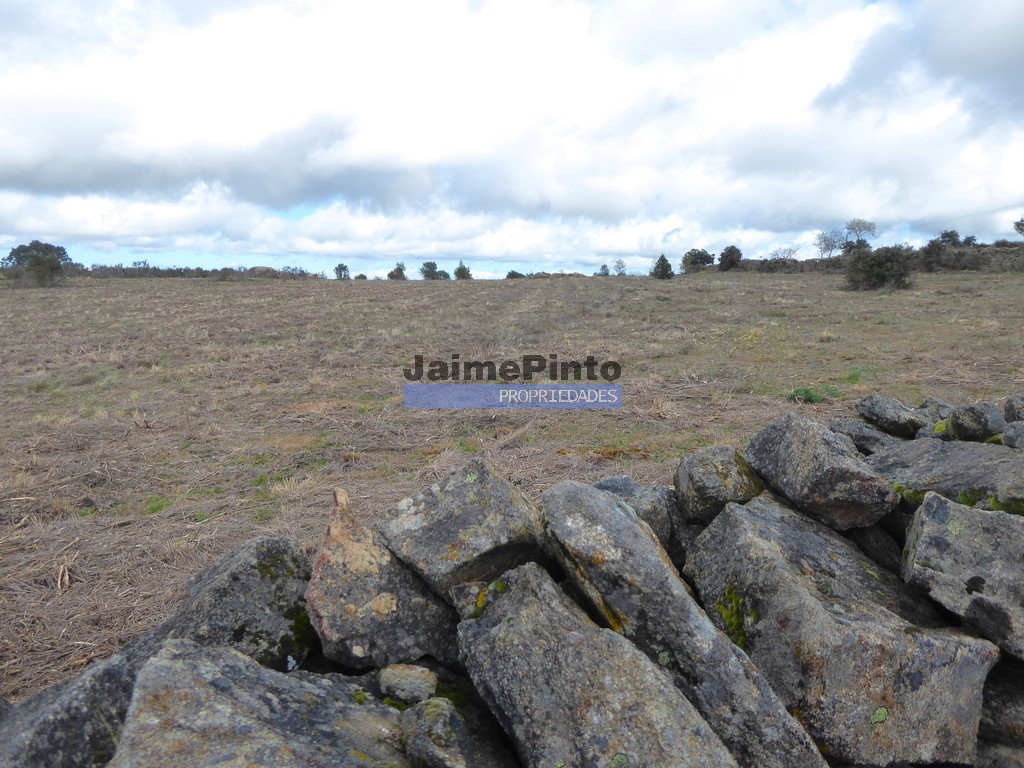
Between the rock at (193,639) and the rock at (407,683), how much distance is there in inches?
26.6

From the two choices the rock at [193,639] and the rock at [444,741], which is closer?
the rock at [444,741]

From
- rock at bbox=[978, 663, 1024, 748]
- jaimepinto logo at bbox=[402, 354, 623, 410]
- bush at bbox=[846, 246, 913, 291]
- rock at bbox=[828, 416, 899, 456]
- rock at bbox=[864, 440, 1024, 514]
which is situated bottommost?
rock at bbox=[978, 663, 1024, 748]

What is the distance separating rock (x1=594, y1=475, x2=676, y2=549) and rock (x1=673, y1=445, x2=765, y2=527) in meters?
0.10

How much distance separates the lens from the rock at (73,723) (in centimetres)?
264

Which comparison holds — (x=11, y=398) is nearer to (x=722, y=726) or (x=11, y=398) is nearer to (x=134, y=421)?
(x=134, y=421)

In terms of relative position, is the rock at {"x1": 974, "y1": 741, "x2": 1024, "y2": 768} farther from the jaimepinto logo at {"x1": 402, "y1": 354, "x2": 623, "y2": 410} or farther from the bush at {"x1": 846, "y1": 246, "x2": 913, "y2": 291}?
the bush at {"x1": 846, "y1": 246, "x2": 913, "y2": 291}

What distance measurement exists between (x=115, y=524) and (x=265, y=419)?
14.7 feet

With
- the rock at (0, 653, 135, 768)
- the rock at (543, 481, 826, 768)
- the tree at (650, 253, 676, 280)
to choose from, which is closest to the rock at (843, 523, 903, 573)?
the rock at (543, 481, 826, 768)

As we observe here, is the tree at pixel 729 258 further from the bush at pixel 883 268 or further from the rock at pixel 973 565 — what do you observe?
the rock at pixel 973 565

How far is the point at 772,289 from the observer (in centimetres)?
3525

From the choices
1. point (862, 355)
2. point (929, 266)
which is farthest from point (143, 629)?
point (929, 266)

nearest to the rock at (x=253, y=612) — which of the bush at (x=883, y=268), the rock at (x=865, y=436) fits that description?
the rock at (x=865, y=436)

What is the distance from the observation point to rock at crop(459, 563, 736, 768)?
2475 mm

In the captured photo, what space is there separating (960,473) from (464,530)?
3479 mm
